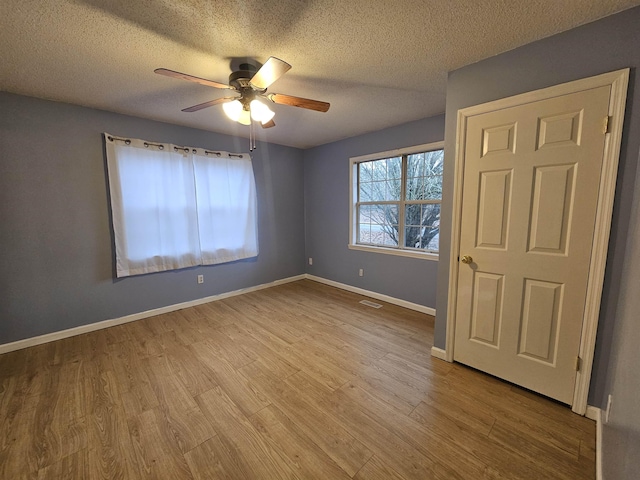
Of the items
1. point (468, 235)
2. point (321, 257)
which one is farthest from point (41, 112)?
point (468, 235)

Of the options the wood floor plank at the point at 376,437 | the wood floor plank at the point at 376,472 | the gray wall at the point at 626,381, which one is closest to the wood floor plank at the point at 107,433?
the wood floor plank at the point at 376,437

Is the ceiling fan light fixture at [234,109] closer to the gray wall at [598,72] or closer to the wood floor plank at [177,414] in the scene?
the gray wall at [598,72]

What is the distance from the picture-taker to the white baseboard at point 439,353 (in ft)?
7.40

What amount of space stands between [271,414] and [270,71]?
2.18m

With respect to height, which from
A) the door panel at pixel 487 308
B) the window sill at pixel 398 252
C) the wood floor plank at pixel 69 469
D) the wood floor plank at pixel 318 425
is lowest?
the wood floor plank at pixel 69 469

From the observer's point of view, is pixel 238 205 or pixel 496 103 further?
pixel 238 205

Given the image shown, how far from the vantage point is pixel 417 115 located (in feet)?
9.96

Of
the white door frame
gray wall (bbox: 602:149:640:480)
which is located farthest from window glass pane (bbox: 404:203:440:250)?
gray wall (bbox: 602:149:640:480)

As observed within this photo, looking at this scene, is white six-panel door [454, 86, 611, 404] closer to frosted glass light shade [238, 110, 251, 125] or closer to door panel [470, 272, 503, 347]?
door panel [470, 272, 503, 347]

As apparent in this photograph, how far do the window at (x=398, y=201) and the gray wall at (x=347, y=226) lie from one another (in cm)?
12

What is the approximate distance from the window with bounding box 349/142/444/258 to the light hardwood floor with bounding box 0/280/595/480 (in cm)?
134

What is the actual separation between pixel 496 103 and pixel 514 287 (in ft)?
4.38

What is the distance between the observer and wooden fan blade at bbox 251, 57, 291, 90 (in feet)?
4.78

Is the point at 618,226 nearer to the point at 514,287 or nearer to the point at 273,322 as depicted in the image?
the point at 514,287
